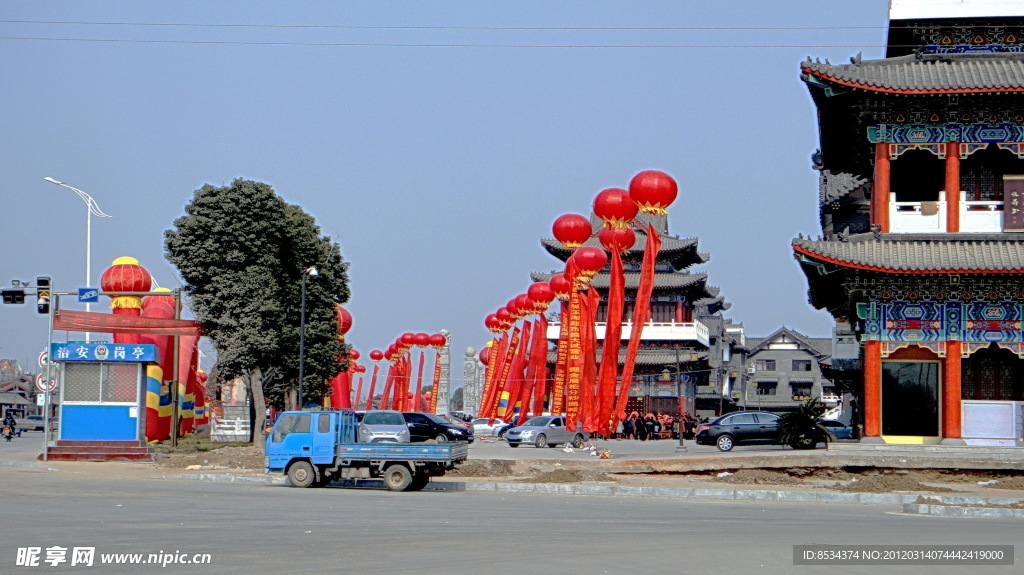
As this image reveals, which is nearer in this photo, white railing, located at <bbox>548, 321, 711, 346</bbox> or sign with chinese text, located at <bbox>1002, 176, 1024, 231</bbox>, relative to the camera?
sign with chinese text, located at <bbox>1002, 176, 1024, 231</bbox>

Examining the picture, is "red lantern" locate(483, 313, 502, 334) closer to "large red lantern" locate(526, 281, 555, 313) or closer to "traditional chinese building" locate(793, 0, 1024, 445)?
"large red lantern" locate(526, 281, 555, 313)

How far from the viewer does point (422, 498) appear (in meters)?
21.6

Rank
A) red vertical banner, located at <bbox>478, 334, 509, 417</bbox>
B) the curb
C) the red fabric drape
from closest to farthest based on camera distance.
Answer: the curb
the red fabric drape
red vertical banner, located at <bbox>478, 334, 509, 417</bbox>

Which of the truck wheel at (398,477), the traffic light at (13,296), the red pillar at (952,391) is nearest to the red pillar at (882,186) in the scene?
the red pillar at (952,391)

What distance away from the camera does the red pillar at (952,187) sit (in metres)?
25.3

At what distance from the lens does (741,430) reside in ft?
123

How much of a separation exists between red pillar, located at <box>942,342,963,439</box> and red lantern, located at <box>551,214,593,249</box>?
932 inches

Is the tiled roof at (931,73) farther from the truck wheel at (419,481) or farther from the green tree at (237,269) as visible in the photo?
the green tree at (237,269)

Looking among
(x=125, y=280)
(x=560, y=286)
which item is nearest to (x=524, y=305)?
(x=560, y=286)

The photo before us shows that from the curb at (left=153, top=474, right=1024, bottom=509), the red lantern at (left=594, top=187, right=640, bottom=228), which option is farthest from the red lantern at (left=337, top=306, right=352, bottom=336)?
the curb at (left=153, top=474, right=1024, bottom=509)

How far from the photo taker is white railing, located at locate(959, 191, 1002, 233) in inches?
997

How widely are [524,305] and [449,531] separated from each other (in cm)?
4753

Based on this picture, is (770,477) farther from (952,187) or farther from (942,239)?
(952,187)

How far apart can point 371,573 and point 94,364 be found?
2581cm
